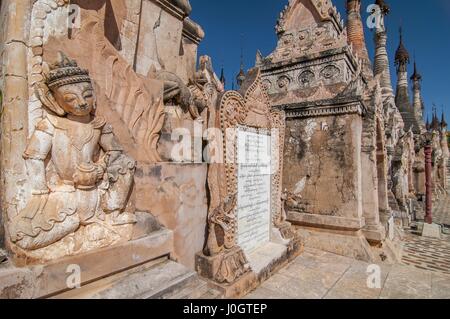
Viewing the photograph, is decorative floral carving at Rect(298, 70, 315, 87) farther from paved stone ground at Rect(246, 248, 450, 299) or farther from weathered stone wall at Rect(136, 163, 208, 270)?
weathered stone wall at Rect(136, 163, 208, 270)

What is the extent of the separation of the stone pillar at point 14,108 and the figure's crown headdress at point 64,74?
17cm

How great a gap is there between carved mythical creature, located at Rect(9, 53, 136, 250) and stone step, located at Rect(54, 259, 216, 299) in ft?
1.17

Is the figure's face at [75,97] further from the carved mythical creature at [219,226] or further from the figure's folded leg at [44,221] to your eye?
the carved mythical creature at [219,226]

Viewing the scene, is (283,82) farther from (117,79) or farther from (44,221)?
(44,221)

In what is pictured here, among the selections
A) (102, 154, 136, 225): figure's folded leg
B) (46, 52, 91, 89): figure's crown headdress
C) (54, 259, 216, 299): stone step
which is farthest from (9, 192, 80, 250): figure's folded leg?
(46, 52, 91, 89): figure's crown headdress

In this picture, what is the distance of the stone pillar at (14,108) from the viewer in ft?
5.41

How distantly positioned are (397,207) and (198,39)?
8.96m

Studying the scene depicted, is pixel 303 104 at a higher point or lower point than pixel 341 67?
lower

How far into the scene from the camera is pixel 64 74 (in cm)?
174

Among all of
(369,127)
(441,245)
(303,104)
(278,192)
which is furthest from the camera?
(441,245)

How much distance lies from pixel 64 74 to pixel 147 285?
160 cm

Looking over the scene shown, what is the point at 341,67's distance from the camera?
20.2 feet
